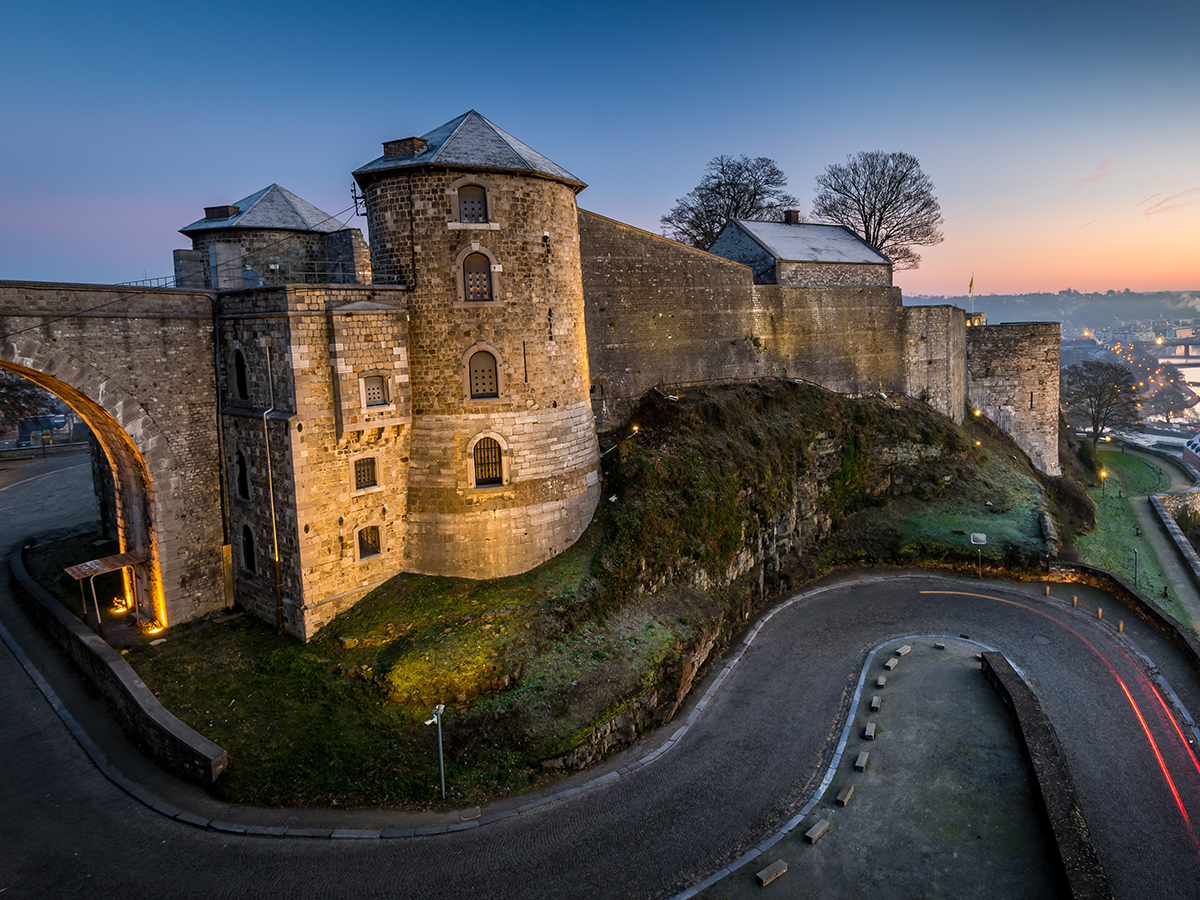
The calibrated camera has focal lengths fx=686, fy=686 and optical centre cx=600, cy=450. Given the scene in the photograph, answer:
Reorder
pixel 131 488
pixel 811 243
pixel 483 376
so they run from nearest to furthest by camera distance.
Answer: pixel 131 488 < pixel 483 376 < pixel 811 243

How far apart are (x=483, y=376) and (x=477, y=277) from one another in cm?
310

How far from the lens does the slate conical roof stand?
812 inches

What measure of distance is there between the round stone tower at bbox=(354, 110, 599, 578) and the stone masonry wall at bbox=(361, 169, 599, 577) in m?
0.03

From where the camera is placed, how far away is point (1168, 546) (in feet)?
127

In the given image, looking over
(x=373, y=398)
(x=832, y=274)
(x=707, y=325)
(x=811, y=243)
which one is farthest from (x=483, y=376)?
(x=811, y=243)

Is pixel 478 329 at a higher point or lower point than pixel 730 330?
lower

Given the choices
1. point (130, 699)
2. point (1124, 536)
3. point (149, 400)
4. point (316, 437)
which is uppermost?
point (149, 400)

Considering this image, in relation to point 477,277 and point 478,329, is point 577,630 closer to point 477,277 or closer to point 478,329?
point 478,329

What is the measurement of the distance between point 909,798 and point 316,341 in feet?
62.7

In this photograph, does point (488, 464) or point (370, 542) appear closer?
point (370, 542)

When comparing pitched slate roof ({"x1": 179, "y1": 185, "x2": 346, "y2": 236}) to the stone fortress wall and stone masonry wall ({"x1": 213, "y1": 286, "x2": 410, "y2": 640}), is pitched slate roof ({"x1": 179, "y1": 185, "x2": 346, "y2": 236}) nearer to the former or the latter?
stone masonry wall ({"x1": 213, "y1": 286, "x2": 410, "y2": 640})

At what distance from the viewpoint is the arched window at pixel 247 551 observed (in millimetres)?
21516

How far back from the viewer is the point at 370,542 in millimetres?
21641

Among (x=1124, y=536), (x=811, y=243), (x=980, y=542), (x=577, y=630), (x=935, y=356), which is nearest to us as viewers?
(x=577, y=630)
